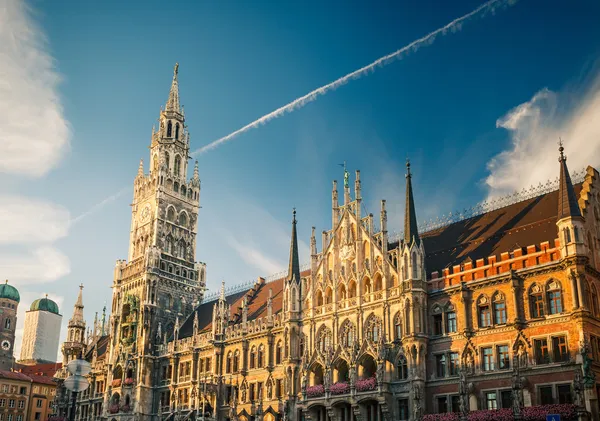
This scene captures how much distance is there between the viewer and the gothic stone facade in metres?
45.9

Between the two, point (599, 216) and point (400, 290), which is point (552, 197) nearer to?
point (599, 216)

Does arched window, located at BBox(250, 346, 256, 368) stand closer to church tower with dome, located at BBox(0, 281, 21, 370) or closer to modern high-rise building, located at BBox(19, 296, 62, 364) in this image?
church tower with dome, located at BBox(0, 281, 21, 370)

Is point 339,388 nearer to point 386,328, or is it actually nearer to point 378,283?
point 386,328

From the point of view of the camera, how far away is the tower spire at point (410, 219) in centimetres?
5481

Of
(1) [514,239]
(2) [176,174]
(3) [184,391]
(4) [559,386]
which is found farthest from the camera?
(2) [176,174]

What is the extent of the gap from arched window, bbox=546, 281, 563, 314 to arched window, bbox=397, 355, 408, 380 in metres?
12.2

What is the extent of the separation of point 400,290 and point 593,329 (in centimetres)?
1507

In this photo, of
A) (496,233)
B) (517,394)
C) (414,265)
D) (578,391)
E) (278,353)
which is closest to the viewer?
(578,391)

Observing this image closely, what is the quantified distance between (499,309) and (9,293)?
14510cm

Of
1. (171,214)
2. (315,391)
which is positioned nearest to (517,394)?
(315,391)

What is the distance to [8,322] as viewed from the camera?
158750 millimetres

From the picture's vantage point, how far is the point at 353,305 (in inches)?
2297

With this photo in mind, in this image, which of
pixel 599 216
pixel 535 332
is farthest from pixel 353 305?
pixel 599 216

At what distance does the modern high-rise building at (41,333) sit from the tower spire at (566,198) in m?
159
